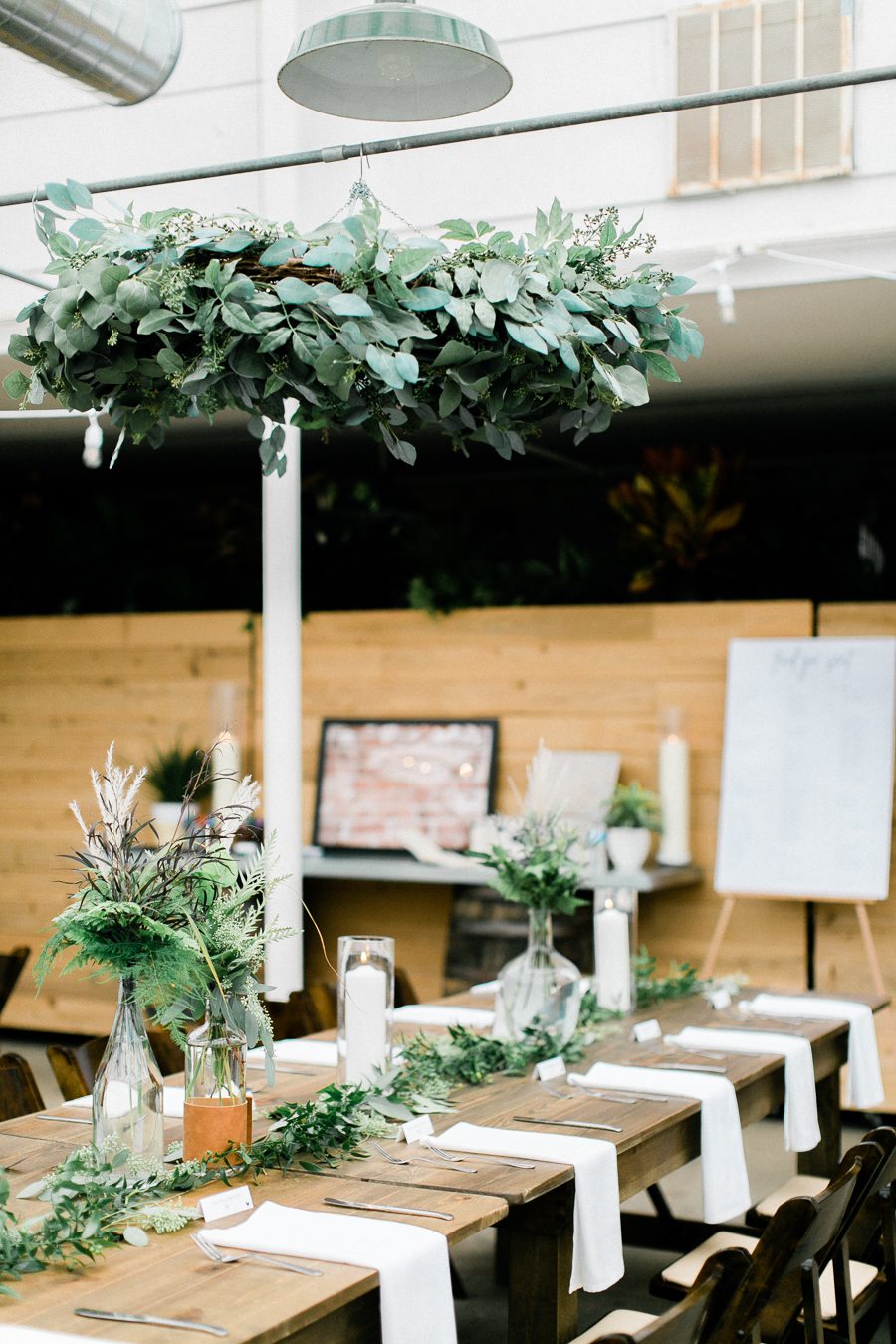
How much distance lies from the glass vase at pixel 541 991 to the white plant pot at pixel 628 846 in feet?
7.95

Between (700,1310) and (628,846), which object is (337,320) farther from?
(628,846)

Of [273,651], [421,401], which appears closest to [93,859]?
[421,401]

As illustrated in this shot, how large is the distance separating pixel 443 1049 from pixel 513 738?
129 inches

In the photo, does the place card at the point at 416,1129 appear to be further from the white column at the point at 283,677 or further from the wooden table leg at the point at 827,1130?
the white column at the point at 283,677

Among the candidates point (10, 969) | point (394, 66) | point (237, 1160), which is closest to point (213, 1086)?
point (237, 1160)

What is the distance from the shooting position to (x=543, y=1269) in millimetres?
2803

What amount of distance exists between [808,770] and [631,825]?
0.74m

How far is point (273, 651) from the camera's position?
5641 mm

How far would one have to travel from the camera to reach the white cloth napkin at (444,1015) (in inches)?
162

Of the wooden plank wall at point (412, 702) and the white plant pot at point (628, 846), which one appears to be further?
the wooden plank wall at point (412, 702)

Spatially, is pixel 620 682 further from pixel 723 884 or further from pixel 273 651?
pixel 273 651

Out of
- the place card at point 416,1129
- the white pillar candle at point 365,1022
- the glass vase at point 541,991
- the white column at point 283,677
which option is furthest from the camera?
the white column at point 283,677

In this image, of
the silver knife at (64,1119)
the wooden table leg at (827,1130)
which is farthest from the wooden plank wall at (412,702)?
the silver knife at (64,1119)

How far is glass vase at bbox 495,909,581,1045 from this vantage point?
3.67 metres
